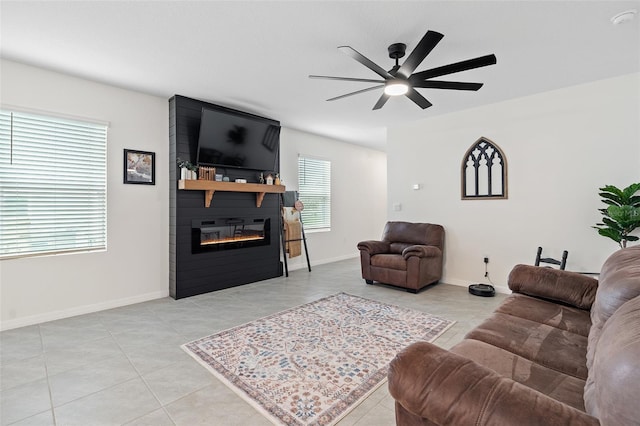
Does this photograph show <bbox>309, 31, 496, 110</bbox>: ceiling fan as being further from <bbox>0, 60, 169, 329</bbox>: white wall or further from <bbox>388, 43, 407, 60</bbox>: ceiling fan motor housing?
<bbox>0, 60, 169, 329</bbox>: white wall

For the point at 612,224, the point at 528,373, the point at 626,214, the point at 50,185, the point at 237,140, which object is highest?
the point at 237,140

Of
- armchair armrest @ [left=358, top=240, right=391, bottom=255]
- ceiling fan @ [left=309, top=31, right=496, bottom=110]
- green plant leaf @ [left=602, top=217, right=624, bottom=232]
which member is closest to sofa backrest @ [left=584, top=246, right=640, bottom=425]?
ceiling fan @ [left=309, top=31, right=496, bottom=110]

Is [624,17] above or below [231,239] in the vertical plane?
above

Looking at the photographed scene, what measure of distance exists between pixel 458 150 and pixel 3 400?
5393 mm

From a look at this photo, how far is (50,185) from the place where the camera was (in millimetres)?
3395

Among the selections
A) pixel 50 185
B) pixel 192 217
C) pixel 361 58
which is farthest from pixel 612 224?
pixel 50 185

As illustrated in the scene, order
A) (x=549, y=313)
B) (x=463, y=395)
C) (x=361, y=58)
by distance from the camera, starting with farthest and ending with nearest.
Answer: (x=361, y=58)
(x=549, y=313)
(x=463, y=395)

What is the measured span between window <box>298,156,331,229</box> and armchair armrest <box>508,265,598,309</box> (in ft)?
14.0

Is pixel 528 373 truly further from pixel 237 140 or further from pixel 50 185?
pixel 50 185

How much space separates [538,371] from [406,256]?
2863 millimetres

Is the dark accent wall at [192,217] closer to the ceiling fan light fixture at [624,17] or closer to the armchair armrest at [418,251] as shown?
the armchair armrest at [418,251]

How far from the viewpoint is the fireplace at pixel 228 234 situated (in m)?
4.34

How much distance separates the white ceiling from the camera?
90.8 inches

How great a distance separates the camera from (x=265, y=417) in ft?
5.90
